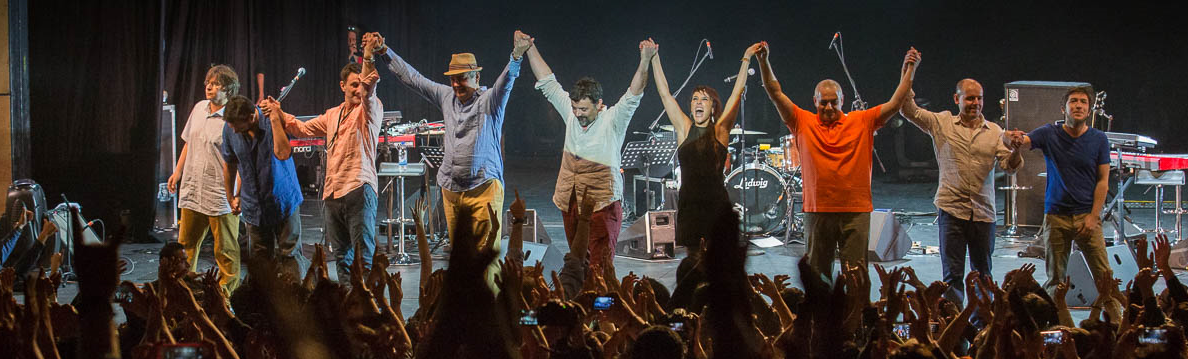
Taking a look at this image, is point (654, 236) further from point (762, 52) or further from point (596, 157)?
point (762, 52)

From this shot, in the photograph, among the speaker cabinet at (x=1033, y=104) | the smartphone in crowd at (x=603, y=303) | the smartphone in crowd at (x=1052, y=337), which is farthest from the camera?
the speaker cabinet at (x=1033, y=104)

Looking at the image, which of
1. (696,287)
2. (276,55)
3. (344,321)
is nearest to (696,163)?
(696,287)

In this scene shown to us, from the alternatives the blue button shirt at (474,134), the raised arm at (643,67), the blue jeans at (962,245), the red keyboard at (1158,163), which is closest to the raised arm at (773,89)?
the raised arm at (643,67)

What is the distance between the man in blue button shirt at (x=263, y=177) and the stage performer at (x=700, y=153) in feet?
7.00

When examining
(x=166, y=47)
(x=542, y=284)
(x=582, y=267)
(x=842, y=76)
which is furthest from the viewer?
(x=842, y=76)

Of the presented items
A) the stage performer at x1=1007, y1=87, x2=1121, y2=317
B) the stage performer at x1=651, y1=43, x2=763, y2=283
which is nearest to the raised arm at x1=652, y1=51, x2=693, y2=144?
the stage performer at x1=651, y1=43, x2=763, y2=283

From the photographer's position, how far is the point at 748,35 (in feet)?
52.2

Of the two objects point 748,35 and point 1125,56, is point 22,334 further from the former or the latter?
point 1125,56

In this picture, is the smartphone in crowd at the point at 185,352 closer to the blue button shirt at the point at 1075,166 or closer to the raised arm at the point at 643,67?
the raised arm at the point at 643,67

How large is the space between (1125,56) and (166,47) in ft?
45.5

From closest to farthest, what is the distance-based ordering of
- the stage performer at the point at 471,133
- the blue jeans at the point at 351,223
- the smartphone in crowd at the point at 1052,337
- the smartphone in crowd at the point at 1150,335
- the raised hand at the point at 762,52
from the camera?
1. the smartphone in crowd at the point at 1150,335
2. the smartphone in crowd at the point at 1052,337
3. the raised hand at the point at 762,52
4. the blue jeans at the point at 351,223
5. the stage performer at the point at 471,133

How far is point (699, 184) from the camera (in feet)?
16.5

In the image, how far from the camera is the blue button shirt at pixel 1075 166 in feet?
15.4

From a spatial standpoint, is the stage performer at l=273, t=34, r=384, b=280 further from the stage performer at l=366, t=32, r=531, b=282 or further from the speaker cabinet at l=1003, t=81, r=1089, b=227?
the speaker cabinet at l=1003, t=81, r=1089, b=227
